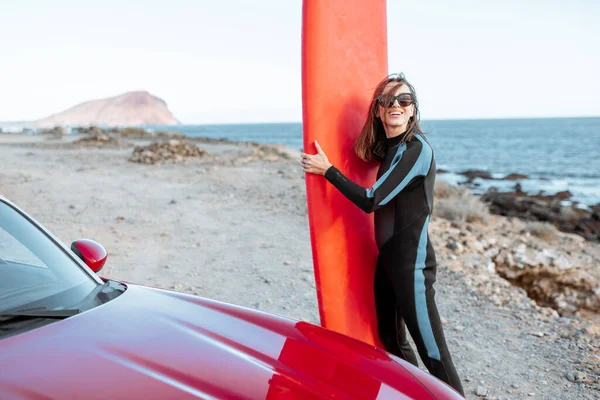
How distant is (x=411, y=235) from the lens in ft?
10.3

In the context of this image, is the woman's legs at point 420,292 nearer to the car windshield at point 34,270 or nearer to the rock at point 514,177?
the car windshield at point 34,270

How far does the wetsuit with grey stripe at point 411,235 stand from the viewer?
3.06 meters

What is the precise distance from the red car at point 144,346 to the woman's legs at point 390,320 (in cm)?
73

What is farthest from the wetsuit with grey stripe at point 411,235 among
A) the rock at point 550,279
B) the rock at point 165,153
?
the rock at point 165,153

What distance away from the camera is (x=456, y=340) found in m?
4.82

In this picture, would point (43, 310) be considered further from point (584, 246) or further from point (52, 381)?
point (584, 246)

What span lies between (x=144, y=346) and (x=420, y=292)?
154cm

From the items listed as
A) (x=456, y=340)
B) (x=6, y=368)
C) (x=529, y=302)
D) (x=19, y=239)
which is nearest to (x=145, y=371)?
(x=6, y=368)

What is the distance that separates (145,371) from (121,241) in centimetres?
610

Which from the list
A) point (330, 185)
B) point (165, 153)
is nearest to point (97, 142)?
point (165, 153)

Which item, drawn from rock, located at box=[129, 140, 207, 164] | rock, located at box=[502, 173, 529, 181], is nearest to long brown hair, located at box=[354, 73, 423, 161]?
rock, located at box=[129, 140, 207, 164]

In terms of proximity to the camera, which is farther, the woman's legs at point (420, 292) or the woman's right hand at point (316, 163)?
the woman's right hand at point (316, 163)

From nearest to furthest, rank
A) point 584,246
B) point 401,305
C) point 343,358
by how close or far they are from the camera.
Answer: point 343,358 → point 401,305 → point 584,246

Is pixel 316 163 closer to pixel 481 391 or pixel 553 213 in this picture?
pixel 481 391
